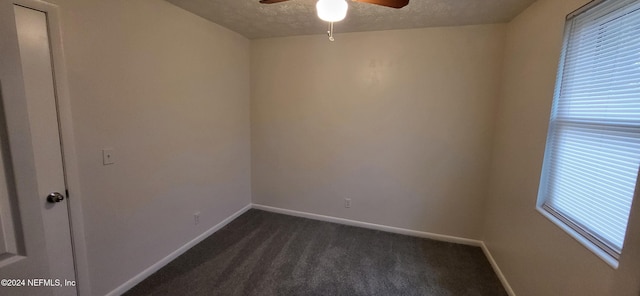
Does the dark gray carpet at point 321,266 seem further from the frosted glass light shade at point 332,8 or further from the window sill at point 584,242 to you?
the frosted glass light shade at point 332,8

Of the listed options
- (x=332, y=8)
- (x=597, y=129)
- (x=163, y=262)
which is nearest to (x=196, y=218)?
(x=163, y=262)

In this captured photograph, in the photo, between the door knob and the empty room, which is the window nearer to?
the empty room

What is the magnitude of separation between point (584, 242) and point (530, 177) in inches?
24.7

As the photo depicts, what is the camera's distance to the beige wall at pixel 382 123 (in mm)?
2564

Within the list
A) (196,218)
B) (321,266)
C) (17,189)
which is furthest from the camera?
(196,218)

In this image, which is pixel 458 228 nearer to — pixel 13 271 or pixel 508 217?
pixel 508 217

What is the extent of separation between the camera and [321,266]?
2.33m

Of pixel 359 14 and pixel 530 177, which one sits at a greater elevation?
pixel 359 14

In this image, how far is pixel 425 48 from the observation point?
2.61m

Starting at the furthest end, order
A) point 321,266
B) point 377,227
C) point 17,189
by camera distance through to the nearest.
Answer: point 377,227 < point 321,266 < point 17,189

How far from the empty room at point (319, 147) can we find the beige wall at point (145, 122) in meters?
0.01

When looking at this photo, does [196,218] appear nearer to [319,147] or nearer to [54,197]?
[54,197]

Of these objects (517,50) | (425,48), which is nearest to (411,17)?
(425,48)

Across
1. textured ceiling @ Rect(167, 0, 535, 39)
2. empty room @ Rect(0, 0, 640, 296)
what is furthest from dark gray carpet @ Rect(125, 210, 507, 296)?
textured ceiling @ Rect(167, 0, 535, 39)
